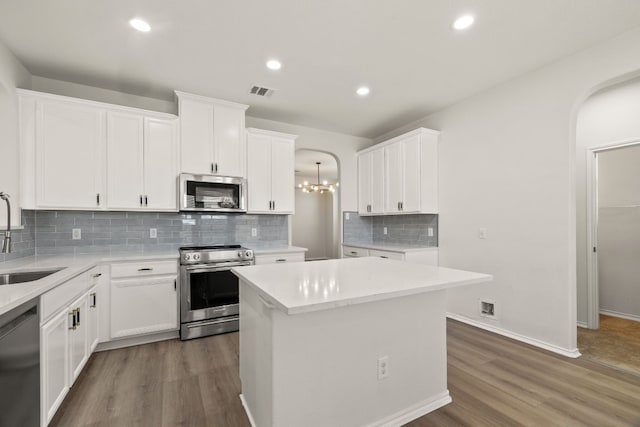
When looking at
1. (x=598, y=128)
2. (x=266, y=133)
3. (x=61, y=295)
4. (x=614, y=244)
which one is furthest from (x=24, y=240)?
(x=614, y=244)

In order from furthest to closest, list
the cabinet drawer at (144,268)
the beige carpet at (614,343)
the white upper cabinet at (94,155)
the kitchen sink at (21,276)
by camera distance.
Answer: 1. the cabinet drawer at (144,268)
2. the white upper cabinet at (94,155)
3. the beige carpet at (614,343)
4. the kitchen sink at (21,276)

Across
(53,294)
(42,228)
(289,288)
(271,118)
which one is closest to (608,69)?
(289,288)

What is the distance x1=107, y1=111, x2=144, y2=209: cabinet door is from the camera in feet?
9.83

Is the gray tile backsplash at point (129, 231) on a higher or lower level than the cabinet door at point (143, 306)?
higher

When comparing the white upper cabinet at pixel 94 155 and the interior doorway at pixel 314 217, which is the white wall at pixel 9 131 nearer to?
the white upper cabinet at pixel 94 155

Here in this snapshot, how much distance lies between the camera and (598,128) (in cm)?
332

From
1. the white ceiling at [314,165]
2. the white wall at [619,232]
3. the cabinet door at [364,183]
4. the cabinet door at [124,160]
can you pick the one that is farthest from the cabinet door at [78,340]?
the white wall at [619,232]

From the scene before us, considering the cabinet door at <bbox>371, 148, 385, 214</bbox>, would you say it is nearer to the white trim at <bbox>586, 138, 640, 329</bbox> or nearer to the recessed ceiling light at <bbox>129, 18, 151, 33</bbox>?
the white trim at <bbox>586, 138, 640, 329</bbox>

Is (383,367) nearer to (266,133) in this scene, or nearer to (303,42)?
(303,42)

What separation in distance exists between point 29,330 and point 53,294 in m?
0.34

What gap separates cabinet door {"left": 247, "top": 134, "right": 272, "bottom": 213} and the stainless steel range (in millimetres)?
682

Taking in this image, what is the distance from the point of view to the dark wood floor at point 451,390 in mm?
1811

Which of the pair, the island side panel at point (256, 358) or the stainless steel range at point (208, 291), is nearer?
the island side panel at point (256, 358)

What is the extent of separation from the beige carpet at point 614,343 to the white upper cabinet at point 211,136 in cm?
402
